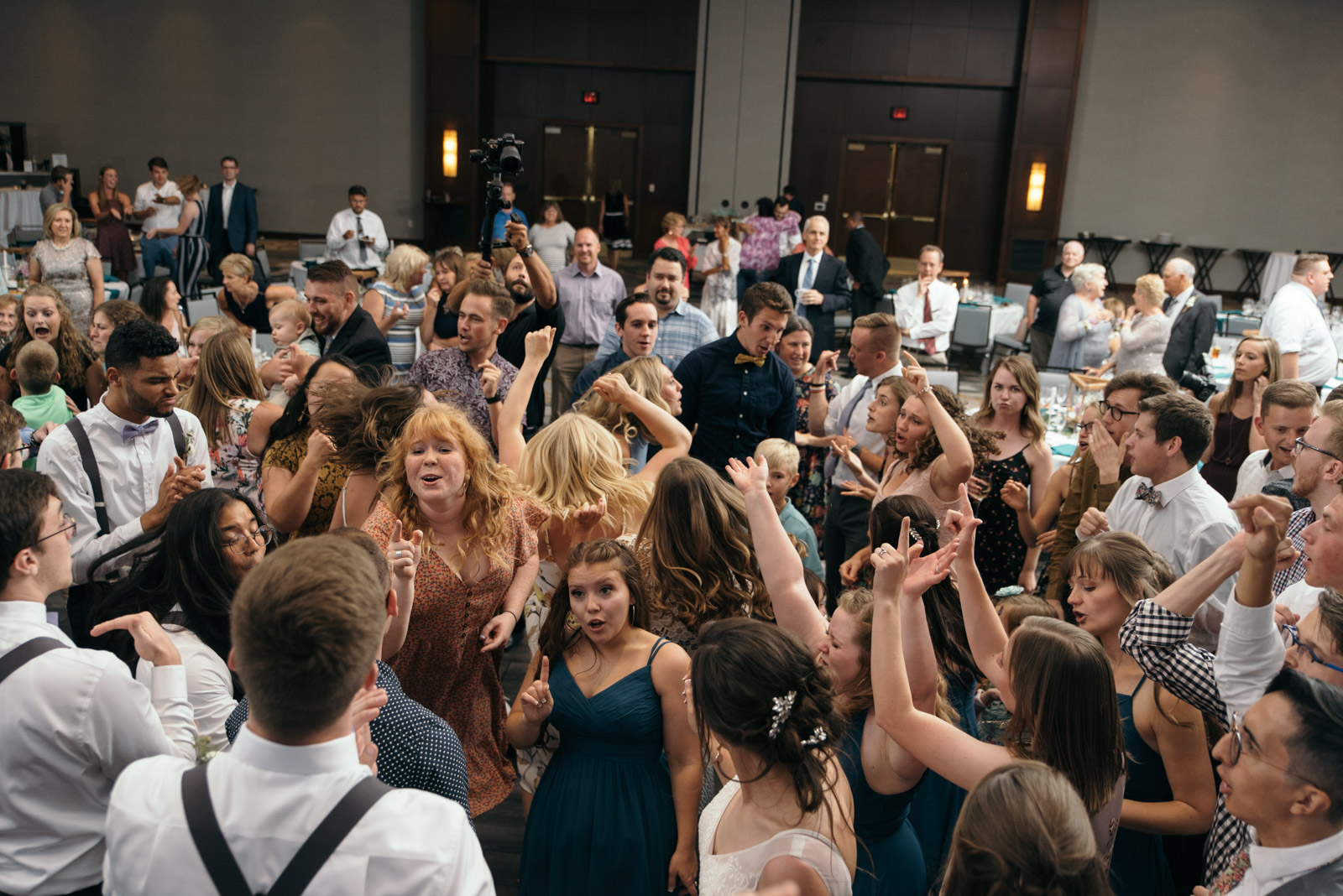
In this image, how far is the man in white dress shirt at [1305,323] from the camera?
616cm

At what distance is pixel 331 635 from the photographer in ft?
4.04

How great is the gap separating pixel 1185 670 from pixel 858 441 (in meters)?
2.51

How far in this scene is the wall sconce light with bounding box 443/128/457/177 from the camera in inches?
582

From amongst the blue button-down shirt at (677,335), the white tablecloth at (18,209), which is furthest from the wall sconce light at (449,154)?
the blue button-down shirt at (677,335)

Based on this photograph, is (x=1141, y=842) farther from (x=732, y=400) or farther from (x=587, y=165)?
(x=587, y=165)

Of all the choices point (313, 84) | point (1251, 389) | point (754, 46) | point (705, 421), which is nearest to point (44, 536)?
point (705, 421)

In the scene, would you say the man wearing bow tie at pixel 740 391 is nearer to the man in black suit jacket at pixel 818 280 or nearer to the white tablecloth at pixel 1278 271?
the man in black suit jacket at pixel 818 280

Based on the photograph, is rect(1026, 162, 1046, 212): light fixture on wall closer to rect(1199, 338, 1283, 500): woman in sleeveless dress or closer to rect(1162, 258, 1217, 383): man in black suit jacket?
rect(1162, 258, 1217, 383): man in black suit jacket

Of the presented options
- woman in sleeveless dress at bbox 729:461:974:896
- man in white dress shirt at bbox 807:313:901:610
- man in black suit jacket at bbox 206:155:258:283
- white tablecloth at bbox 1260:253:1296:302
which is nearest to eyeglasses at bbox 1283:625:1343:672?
woman in sleeveless dress at bbox 729:461:974:896

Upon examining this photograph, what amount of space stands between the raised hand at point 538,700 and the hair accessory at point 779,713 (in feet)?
2.24

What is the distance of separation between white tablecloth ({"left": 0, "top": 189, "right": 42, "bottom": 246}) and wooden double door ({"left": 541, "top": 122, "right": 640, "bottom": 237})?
22.5 feet

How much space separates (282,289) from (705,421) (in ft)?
13.2

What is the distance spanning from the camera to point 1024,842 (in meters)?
1.28

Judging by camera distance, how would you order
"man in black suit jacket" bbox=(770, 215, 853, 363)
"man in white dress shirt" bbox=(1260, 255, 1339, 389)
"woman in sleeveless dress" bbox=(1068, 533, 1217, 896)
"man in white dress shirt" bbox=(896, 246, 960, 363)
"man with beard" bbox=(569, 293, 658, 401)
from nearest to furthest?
"woman in sleeveless dress" bbox=(1068, 533, 1217, 896)
"man with beard" bbox=(569, 293, 658, 401)
"man in white dress shirt" bbox=(1260, 255, 1339, 389)
"man in black suit jacket" bbox=(770, 215, 853, 363)
"man in white dress shirt" bbox=(896, 246, 960, 363)
